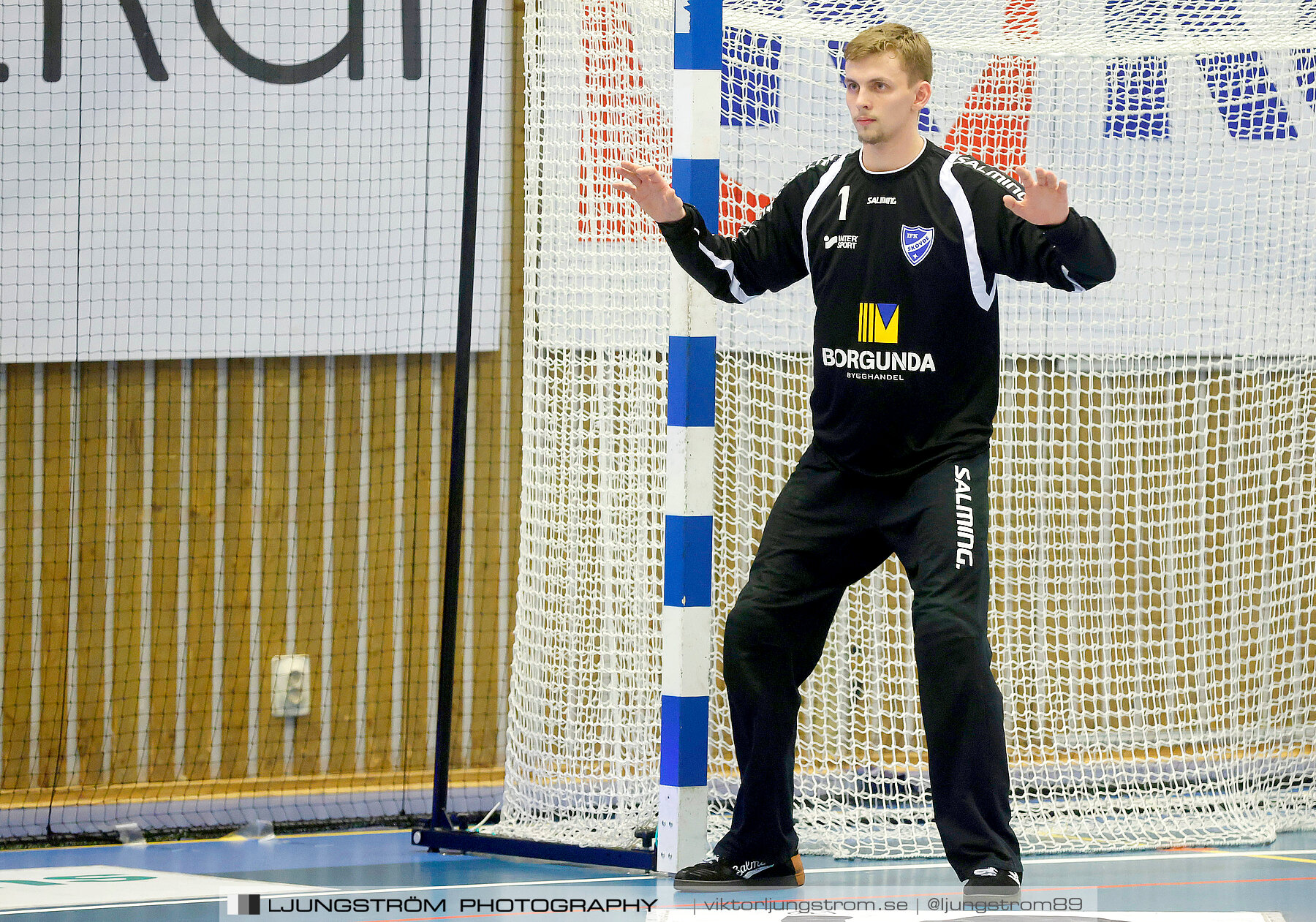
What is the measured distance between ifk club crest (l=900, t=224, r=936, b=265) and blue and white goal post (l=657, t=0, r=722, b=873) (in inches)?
28.6

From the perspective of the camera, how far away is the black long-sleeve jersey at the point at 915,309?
10.7ft

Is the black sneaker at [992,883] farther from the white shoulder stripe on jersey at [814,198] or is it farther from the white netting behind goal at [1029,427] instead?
the white shoulder stripe on jersey at [814,198]

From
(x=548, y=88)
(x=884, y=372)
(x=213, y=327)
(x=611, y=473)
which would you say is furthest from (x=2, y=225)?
(x=884, y=372)

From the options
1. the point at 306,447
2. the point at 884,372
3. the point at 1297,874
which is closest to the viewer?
the point at 884,372

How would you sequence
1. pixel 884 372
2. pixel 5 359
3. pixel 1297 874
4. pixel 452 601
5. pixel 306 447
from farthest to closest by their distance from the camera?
pixel 306 447 → pixel 5 359 → pixel 452 601 → pixel 1297 874 → pixel 884 372

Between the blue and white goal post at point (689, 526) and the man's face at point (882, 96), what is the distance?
64cm

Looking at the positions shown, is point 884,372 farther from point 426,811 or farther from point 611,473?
point 426,811

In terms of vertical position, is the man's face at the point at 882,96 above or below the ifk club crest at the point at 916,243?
above

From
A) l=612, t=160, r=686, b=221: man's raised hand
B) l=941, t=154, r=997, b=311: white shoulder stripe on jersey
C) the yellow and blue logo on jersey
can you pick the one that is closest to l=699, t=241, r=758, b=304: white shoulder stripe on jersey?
l=612, t=160, r=686, b=221: man's raised hand

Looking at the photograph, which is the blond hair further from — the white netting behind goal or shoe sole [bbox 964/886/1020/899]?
shoe sole [bbox 964/886/1020/899]

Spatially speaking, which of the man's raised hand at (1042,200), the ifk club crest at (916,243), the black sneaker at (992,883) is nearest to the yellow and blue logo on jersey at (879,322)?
the ifk club crest at (916,243)

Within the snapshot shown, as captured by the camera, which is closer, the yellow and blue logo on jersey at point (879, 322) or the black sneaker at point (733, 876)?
the yellow and blue logo on jersey at point (879, 322)

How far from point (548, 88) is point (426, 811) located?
269cm

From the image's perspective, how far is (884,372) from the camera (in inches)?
129
